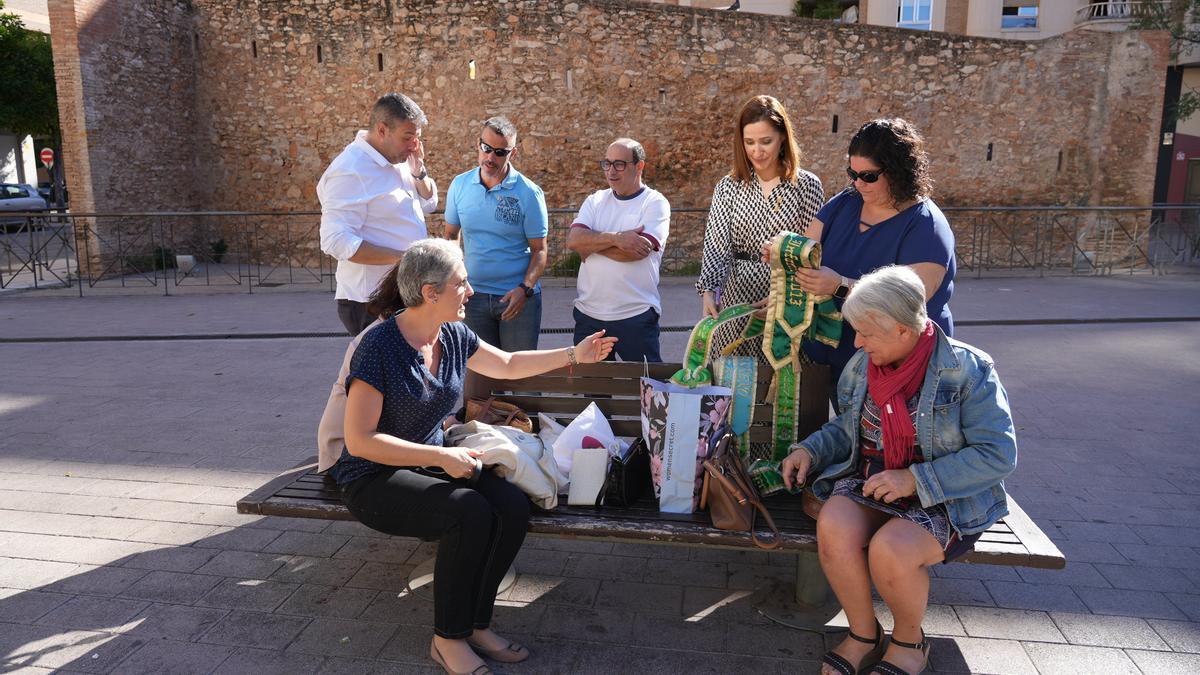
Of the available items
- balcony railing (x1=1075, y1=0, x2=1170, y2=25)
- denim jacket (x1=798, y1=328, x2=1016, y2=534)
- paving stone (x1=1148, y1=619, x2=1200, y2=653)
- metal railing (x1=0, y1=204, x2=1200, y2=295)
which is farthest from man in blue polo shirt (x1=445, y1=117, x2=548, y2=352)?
balcony railing (x1=1075, y1=0, x2=1170, y2=25)

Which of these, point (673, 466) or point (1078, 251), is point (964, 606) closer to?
point (673, 466)

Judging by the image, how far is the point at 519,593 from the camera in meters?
3.03

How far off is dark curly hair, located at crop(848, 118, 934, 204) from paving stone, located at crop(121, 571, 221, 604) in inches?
107

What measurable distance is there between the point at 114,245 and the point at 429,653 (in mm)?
12383

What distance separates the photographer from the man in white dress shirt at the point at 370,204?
12.1 feet

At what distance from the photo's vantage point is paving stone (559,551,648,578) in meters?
3.18

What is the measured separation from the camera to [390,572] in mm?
3186

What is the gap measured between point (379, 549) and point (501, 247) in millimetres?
1502

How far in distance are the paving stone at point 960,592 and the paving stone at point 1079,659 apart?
0.31m

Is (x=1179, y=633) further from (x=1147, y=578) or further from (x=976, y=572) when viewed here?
(x=976, y=572)

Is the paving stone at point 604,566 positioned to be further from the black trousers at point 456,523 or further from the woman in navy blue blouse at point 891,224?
the woman in navy blue blouse at point 891,224

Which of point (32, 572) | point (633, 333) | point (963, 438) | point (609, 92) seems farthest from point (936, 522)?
point (609, 92)

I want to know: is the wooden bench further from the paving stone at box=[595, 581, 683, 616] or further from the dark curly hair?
the dark curly hair

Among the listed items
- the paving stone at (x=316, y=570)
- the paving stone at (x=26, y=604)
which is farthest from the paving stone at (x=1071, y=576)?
the paving stone at (x=26, y=604)
